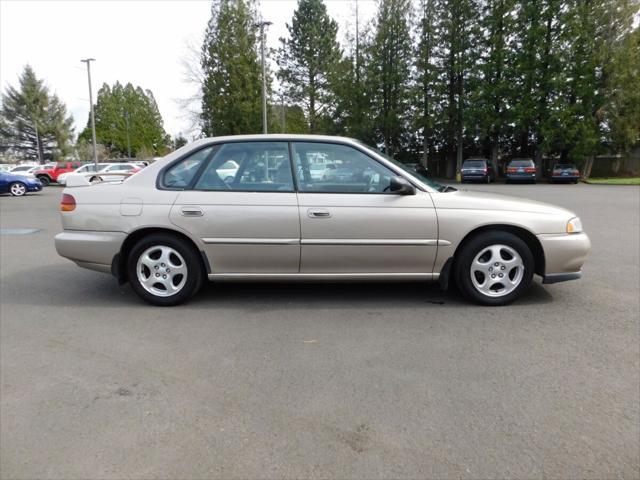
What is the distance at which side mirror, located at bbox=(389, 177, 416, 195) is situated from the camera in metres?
4.24

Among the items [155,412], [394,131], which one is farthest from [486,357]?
[394,131]

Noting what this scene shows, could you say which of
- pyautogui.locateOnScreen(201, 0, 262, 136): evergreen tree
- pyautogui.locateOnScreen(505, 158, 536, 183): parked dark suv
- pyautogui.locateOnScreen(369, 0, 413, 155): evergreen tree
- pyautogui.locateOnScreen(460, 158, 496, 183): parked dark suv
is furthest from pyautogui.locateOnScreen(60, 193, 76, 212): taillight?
pyautogui.locateOnScreen(369, 0, 413, 155): evergreen tree

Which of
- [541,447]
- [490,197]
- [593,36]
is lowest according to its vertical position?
[541,447]

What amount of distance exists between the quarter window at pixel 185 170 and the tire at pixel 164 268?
507 mm

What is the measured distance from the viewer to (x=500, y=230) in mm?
4430

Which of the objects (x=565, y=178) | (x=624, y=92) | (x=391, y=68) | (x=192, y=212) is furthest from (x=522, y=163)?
(x=192, y=212)

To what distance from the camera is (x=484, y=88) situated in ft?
108

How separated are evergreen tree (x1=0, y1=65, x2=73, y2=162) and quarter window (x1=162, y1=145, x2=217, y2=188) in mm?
70610

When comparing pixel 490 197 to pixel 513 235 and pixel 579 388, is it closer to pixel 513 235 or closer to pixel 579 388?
pixel 513 235

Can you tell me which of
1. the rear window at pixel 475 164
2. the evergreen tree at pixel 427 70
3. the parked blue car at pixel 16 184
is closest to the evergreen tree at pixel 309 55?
the evergreen tree at pixel 427 70

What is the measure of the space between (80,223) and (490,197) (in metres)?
4.05

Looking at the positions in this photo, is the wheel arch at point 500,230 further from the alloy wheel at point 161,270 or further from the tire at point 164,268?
the alloy wheel at point 161,270

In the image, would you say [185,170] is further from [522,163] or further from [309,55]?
[309,55]

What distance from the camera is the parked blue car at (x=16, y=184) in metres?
20.7
